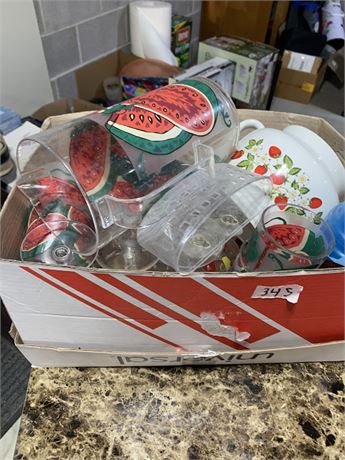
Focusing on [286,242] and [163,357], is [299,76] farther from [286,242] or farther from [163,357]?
[163,357]

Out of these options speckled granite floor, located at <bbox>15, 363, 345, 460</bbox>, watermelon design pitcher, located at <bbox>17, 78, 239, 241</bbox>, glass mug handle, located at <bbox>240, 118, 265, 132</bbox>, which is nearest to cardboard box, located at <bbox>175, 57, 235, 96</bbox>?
glass mug handle, located at <bbox>240, 118, 265, 132</bbox>

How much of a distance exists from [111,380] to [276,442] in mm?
210

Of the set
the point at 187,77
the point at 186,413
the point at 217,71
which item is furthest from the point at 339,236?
the point at 217,71

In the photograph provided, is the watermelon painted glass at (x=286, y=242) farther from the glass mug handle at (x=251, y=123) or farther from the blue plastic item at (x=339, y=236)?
the glass mug handle at (x=251, y=123)

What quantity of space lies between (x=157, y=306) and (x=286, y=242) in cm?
18

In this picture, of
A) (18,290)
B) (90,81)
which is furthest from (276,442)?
(90,81)

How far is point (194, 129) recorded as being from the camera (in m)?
0.50

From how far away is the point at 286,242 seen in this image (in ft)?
1.57

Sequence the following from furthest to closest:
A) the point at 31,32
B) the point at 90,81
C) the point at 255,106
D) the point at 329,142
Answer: the point at 255,106 < the point at 90,81 < the point at 31,32 < the point at 329,142

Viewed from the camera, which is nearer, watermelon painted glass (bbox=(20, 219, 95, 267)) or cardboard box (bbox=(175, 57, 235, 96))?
watermelon painted glass (bbox=(20, 219, 95, 267))

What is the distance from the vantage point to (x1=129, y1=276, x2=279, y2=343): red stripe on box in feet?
1.26

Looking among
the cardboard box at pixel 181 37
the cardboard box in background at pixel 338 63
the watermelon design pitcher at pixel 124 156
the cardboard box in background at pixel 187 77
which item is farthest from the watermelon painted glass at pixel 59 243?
the cardboard box in background at pixel 338 63

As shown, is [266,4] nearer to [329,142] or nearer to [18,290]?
[329,142]

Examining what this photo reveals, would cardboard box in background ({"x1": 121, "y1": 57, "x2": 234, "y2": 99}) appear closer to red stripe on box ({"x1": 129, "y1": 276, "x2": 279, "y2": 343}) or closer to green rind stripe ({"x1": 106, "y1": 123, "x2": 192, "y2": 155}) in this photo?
green rind stripe ({"x1": 106, "y1": 123, "x2": 192, "y2": 155})
